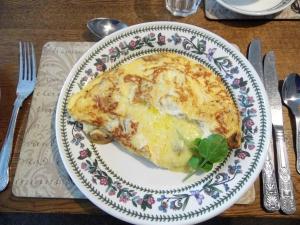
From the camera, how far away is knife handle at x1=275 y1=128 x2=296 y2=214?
872 mm

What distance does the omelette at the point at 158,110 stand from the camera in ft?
2.75

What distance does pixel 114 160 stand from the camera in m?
0.89

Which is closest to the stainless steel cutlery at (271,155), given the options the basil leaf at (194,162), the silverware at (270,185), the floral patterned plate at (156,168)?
the silverware at (270,185)

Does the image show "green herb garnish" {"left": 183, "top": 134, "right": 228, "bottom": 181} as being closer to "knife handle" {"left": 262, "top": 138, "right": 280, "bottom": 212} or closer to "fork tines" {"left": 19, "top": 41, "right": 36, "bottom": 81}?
"knife handle" {"left": 262, "top": 138, "right": 280, "bottom": 212}

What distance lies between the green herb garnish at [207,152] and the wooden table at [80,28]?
0.31 meters

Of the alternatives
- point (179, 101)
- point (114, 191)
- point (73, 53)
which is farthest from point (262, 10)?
point (114, 191)

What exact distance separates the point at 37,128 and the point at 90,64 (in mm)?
264

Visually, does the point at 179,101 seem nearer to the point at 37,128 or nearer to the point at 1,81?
the point at 37,128

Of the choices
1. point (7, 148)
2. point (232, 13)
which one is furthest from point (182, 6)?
point (7, 148)

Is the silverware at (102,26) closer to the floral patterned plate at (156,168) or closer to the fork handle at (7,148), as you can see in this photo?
the floral patterned plate at (156,168)

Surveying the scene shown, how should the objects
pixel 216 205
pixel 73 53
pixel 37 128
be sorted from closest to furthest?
pixel 216 205, pixel 37 128, pixel 73 53

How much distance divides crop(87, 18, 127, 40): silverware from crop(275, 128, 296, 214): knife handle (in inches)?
26.8

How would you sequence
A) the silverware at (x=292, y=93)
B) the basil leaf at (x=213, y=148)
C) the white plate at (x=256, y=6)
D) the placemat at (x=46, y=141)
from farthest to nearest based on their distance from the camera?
the white plate at (x=256, y=6)
the silverware at (x=292, y=93)
the placemat at (x=46, y=141)
the basil leaf at (x=213, y=148)

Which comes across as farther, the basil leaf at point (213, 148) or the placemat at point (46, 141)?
the placemat at point (46, 141)
